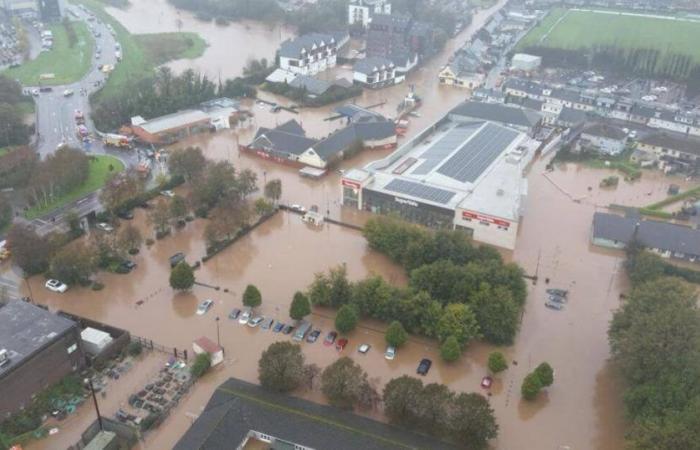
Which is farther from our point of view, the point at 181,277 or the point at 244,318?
the point at 181,277

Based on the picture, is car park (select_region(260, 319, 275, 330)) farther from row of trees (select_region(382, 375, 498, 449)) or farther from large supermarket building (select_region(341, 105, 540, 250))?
large supermarket building (select_region(341, 105, 540, 250))

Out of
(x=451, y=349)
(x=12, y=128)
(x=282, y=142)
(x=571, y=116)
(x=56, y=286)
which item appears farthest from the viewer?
(x=571, y=116)

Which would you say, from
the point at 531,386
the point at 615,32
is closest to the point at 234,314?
the point at 531,386

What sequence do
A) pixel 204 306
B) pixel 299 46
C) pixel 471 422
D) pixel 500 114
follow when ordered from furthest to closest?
pixel 299 46, pixel 500 114, pixel 204 306, pixel 471 422

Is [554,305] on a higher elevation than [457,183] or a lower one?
lower

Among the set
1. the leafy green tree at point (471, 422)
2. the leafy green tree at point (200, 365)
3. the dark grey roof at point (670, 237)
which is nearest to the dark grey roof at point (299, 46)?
the dark grey roof at point (670, 237)

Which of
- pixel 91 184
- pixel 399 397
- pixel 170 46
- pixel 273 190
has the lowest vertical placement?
pixel 91 184

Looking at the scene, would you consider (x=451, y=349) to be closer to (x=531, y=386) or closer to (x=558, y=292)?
(x=531, y=386)

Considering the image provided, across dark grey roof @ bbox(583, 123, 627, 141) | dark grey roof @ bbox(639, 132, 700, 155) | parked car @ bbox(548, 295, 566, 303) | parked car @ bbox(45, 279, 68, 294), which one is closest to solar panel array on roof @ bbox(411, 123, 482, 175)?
dark grey roof @ bbox(583, 123, 627, 141)
